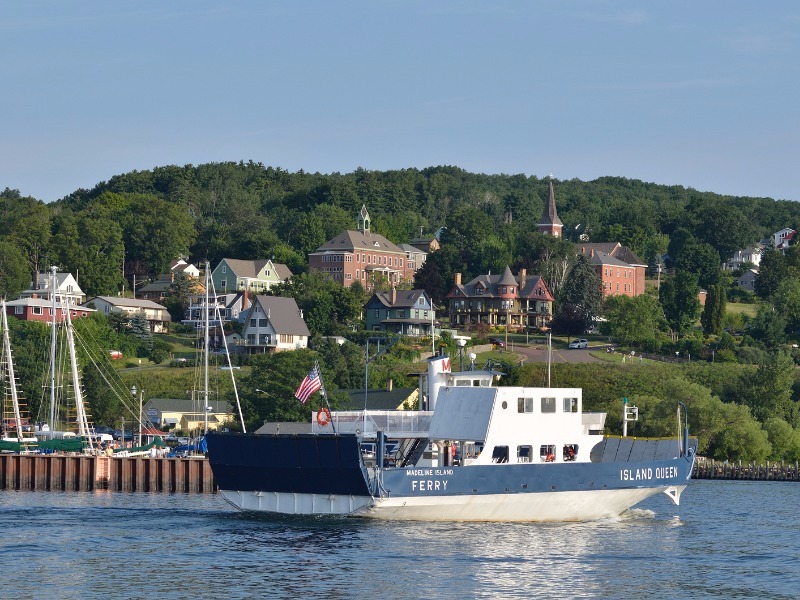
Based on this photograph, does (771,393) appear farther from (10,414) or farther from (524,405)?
(524,405)

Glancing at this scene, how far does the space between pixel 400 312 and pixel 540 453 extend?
112 m

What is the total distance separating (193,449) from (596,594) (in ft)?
181

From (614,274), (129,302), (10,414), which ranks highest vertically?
(614,274)

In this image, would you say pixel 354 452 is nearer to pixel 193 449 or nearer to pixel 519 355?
pixel 193 449

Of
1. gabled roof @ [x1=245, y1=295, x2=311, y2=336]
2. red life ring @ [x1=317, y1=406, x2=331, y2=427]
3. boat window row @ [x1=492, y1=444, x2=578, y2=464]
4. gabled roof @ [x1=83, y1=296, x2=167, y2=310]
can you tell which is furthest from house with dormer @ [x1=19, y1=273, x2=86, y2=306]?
boat window row @ [x1=492, y1=444, x2=578, y2=464]

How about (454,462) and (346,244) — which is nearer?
(454,462)

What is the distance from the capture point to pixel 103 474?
262ft

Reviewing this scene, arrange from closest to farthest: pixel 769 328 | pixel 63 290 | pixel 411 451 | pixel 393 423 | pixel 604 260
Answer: pixel 393 423 → pixel 411 451 → pixel 769 328 → pixel 63 290 → pixel 604 260

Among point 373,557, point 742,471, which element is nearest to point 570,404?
point 373,557

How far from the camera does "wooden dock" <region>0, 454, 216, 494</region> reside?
7888 centimetres

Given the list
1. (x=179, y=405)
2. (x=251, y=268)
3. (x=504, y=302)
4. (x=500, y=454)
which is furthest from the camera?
(x=251, y=268)

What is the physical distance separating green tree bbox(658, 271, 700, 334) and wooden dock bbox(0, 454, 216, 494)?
3995 inches

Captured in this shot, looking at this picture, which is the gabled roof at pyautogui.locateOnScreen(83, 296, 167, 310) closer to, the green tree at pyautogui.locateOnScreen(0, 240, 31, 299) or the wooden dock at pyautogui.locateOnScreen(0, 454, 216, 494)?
the green tree at pyautogui.locateOnScreen(0, 240, 31, 299)

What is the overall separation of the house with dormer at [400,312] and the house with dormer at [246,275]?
69.3ft
